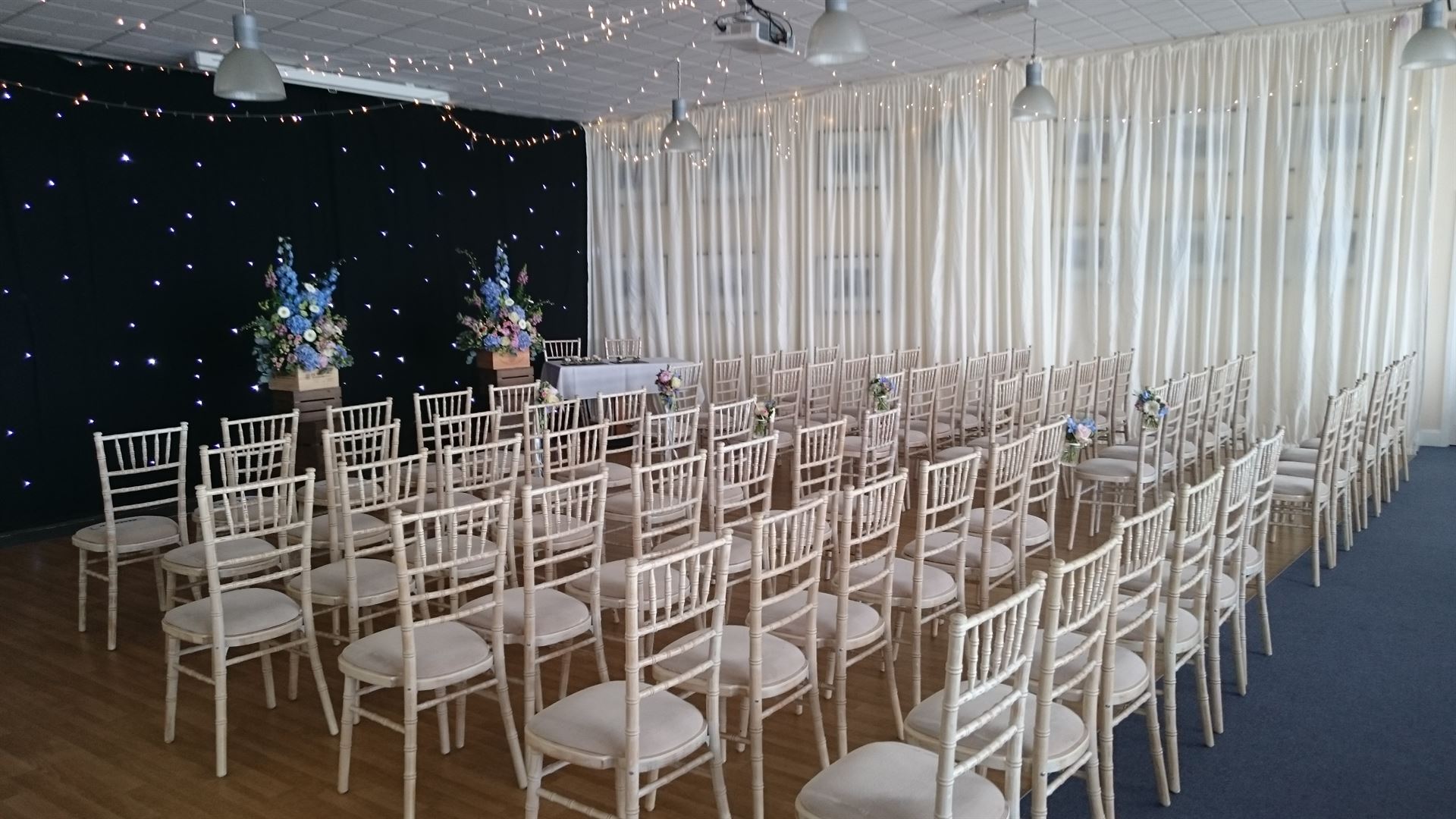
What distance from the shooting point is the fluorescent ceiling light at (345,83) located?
7656 mm

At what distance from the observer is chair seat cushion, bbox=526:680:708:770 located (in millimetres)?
2604

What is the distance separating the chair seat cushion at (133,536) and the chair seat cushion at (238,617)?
142cm

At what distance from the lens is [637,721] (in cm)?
252

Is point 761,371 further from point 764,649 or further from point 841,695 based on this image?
point 764,649

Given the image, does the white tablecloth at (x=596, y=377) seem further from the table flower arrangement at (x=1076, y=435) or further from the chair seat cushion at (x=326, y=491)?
the table flower arrangement at (x=1076, y=435)

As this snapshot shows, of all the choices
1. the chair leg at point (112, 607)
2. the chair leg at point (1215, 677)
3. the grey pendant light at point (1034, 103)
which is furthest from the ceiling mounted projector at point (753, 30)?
the chair leg at point (112, 607)

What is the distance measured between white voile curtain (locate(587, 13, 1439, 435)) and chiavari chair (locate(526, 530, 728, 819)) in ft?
22.7

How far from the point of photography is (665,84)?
31.1 ft

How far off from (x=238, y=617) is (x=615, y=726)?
73.6 inches

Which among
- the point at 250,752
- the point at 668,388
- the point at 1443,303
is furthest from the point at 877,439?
the point at 1443,303

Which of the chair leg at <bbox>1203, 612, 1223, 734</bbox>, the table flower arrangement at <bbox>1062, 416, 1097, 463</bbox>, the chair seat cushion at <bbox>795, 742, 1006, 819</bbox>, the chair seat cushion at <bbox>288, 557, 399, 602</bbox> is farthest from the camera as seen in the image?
the table flower arrangement at <bbox>1062, 416, 1097, 463</bbox>

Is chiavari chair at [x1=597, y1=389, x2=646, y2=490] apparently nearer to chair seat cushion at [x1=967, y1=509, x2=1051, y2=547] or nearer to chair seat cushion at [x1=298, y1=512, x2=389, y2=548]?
chair seat cushion at [x1=298, y1=512, x2=389, y2=548]

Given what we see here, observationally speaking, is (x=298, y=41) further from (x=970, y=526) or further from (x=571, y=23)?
(x=970, y=526)

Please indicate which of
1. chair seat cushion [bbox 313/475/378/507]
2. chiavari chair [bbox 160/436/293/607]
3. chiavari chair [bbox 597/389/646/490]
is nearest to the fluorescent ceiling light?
chiavari chair [bbox 597/389/646/490]
